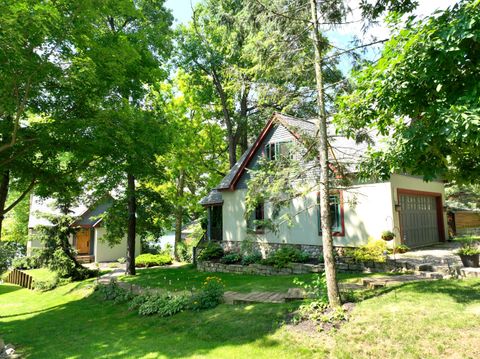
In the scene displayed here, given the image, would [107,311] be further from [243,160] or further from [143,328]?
[243,160]

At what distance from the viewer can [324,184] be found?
7434mm

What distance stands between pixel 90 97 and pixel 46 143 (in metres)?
1.80

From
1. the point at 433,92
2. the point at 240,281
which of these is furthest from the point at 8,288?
the point at 433,92

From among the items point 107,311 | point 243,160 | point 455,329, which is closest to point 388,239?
point 455,329

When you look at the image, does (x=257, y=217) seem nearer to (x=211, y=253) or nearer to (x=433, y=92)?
(x=211, y=253)

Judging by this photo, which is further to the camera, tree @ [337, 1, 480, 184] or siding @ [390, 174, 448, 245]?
siding @ [390, 174, 448, 245]

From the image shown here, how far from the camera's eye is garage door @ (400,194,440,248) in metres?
14.4

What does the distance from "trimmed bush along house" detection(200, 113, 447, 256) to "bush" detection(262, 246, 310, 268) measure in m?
0.76

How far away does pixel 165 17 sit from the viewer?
18.9 meters

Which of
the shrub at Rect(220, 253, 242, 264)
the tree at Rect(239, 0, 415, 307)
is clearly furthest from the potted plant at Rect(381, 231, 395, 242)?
the shrub at Rect(220, 253, 242, 264)

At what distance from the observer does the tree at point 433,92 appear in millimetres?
4367

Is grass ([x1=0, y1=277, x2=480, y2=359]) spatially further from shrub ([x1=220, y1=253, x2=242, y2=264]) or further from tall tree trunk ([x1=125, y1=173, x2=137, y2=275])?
shrub ([x1=220, y1=253, x2=242, y2=264])

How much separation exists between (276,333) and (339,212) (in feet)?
28.2

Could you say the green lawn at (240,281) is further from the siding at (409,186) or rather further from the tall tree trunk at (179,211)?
the tall tree trunk at (179,211)
